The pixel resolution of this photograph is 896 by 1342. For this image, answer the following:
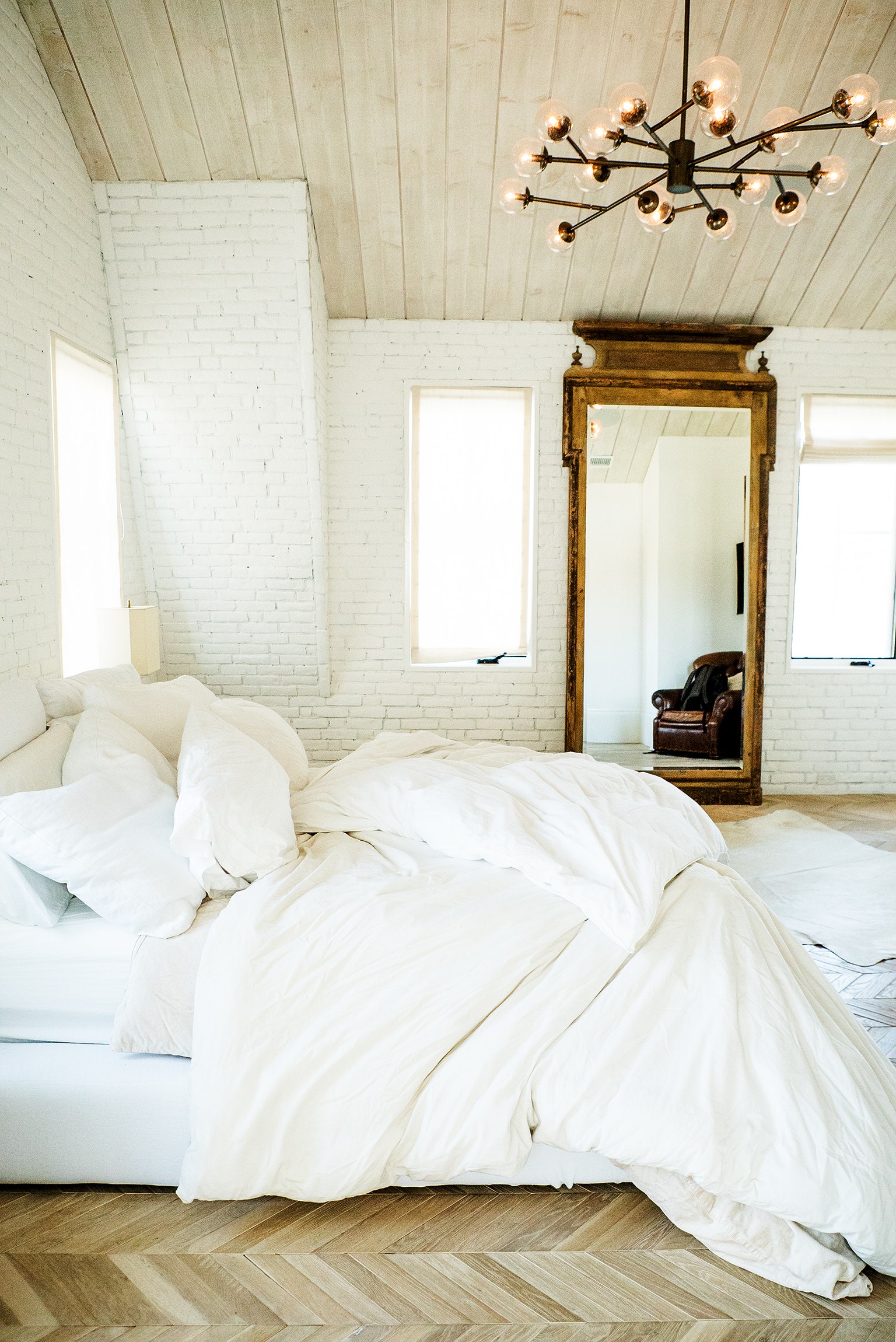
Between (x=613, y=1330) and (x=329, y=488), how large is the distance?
15.4 ft

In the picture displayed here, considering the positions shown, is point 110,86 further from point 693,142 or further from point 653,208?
point 693,142

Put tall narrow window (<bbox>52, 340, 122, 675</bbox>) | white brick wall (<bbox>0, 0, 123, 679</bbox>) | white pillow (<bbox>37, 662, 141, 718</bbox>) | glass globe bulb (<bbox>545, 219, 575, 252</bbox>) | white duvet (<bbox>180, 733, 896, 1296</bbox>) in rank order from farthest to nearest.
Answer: tall narrow window (<bbox>52, 340, 122, 675</bbox>)
white brick wall (<bbox>0, 0, 123, 679</bbox>)
glass globe bulb (<bbox>545, 219, 575, 252</bbox>)
white pillow (<bbox>37, 662, 141, 718</bbox>)
white duvet (<bbox>180, 733, 896, 1296</bbox>)

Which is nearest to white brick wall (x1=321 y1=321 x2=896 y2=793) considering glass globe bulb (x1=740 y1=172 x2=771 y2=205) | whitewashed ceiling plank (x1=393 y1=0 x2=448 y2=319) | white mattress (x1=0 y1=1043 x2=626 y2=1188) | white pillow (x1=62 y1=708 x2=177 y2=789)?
whitewashed ceiling plank (x1=393 y1=0 x2=448 y2=319)

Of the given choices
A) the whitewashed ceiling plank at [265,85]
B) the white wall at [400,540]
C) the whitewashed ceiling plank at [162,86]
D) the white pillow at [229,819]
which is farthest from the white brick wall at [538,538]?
the white pillow at [229,819]

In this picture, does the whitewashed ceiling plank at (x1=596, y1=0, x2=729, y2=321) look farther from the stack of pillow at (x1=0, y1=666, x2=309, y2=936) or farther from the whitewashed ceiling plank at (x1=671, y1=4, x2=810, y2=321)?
the stack of pillow at (x1=0, y1=666, x2=309, y2=936)

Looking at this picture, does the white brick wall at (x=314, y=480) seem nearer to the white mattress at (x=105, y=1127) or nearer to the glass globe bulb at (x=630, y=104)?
the glass globe bulb at (x=630, y=104)

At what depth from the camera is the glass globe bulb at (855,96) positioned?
8.96 ft

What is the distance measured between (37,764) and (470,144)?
3605 millimetres

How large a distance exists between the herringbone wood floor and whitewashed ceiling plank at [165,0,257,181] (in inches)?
170

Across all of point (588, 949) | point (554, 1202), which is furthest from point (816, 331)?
point (554, 1202)

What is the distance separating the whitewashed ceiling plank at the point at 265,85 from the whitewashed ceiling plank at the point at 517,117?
3.21ft

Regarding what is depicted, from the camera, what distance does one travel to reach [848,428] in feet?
19.5

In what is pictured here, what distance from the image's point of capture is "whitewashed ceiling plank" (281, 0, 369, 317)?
3.94 meters

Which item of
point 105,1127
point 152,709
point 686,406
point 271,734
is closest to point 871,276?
point 686,406
